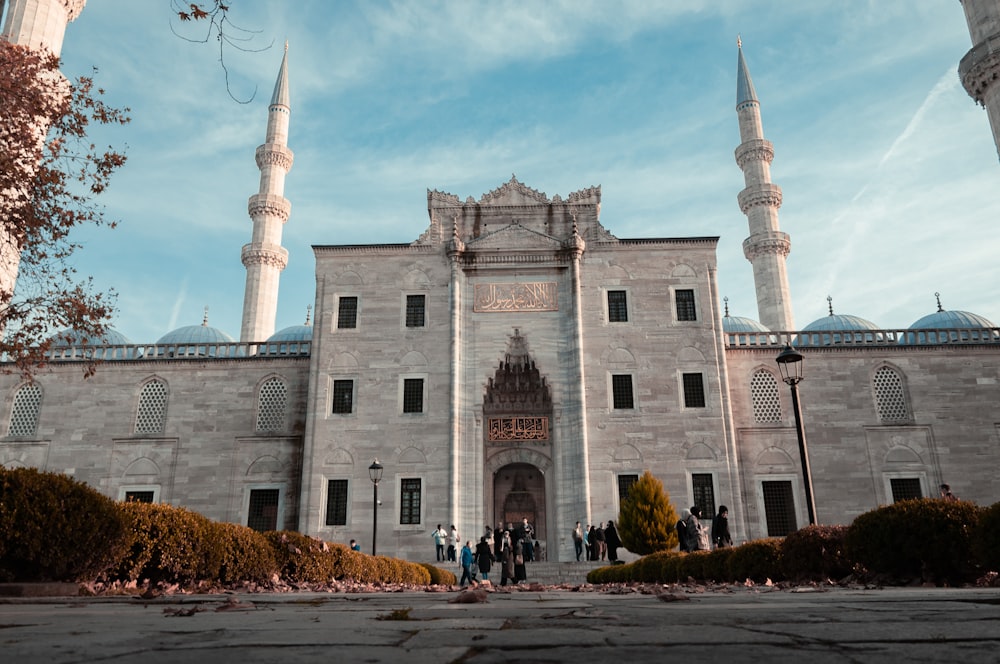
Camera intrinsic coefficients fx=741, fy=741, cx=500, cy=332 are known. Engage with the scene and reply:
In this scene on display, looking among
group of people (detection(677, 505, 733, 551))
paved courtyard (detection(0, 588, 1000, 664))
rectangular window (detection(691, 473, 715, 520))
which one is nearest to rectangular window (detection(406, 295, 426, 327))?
rectangular window (detection(691, 473, 715, 520))

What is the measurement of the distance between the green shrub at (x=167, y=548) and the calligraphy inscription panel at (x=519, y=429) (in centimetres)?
1534

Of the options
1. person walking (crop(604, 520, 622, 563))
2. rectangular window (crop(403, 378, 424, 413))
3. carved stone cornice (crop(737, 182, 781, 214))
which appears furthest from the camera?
carved stone cornice (crop(737, 182, 781, 214))

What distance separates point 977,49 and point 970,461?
1393 cm

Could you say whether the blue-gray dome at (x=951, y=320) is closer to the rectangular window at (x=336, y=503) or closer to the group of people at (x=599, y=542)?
the group of people at (x=599, y=542)

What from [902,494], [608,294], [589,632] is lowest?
[589,632]

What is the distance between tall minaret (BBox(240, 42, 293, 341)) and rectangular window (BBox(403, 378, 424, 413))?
39.9 feet

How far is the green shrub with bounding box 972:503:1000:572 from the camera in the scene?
7210mm

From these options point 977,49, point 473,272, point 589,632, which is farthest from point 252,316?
point 589,632

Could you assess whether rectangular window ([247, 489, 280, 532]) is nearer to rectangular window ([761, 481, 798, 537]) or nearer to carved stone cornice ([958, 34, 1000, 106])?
rectangular window ([761, 481, 798, 537])

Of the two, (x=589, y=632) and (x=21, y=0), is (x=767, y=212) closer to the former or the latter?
(x=21, y=0)

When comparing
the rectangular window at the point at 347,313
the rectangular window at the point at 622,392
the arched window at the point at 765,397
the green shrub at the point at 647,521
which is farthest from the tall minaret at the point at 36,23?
the arched window at the point at 765,397

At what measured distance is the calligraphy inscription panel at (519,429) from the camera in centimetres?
2473

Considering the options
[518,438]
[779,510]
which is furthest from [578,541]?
[779,510]

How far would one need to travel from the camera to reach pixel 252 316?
34906 mm
